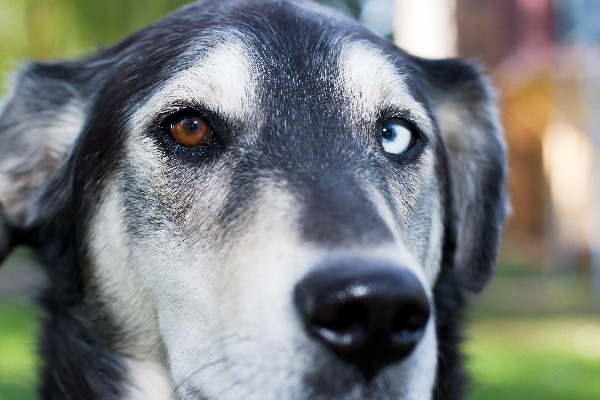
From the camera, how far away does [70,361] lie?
2.88 metres

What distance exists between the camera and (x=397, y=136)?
9.27 feet

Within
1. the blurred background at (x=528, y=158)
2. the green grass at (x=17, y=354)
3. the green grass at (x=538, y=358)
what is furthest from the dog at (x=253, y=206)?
the blurred background at (x=528, y=158)

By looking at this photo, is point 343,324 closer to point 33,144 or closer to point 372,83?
point 372,83

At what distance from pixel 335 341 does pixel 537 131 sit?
15.8m

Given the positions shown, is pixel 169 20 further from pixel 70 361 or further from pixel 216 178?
pixel 70 361

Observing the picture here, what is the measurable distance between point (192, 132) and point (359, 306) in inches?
41.4

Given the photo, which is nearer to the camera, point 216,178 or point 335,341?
point 335,341

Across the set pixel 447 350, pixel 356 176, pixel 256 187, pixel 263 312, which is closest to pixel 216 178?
pixel 256 187

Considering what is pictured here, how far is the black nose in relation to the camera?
5.96ft

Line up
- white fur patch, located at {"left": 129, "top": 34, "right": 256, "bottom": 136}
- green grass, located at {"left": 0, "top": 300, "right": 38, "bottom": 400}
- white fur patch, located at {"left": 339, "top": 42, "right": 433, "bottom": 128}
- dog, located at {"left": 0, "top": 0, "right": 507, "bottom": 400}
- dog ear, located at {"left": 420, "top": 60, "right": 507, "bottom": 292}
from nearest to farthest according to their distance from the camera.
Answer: dog, located at {"left": 0, "top": 0, "right": 507, "bottom": 400}, white fur patch, located at {"left": 129, "top": 34, "right": 256, "bottom": 136}, white fur patch, located at {"left": 339, "top": 42, "right": 433, "bottom": 128}, green grass, located at {"left": 0, "top": 300, "right": 38, "bottom": 400}, dog ear, located at {"left": 420, "top": 60, "right": 507, "bottom": 292}

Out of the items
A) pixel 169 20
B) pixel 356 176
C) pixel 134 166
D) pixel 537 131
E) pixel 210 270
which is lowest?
pixel 537 131

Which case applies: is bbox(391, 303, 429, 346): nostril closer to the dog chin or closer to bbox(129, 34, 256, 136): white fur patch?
the dog chin

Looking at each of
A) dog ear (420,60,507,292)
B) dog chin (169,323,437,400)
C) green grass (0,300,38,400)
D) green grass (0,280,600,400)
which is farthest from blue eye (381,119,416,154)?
green grass (0,300,38,400)

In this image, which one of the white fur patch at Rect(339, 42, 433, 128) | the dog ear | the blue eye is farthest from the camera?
the dog ear
